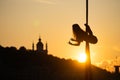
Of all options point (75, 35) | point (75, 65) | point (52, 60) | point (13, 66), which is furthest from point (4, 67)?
point (75, 35)

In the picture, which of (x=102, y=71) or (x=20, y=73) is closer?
(x=20, y=73)

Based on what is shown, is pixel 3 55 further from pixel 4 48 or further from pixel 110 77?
pixel 110 77

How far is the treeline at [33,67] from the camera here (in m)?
54.6

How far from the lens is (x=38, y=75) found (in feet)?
190

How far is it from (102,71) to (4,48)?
25287 millimetres

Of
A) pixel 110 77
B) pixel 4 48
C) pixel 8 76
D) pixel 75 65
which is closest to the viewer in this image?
pixel 8 76

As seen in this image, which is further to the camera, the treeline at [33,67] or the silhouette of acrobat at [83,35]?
the treeline at [33,67]

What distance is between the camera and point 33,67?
193ft

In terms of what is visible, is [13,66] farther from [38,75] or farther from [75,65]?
[75,65]

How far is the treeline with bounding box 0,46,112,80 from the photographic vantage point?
179 ft

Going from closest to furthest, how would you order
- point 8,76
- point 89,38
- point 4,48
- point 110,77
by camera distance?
point 89,38, point 8,76, point 4,48, point 110,77

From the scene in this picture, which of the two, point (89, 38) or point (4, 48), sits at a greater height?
point (4, 48)

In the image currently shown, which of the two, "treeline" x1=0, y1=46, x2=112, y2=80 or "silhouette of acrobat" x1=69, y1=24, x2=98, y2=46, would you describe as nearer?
"silhouette of acrobat" x1=69, y1=24, x2=98, y2=46

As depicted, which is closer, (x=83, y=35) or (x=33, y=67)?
(x=83, y=35)
